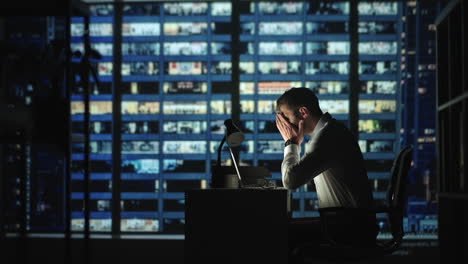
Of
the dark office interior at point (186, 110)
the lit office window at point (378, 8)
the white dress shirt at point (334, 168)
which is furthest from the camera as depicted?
the lit office window at point (378, 8)

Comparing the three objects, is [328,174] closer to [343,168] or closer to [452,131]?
[343,168]

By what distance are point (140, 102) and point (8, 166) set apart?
176 cm

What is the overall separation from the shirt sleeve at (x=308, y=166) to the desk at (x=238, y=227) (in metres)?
0.07

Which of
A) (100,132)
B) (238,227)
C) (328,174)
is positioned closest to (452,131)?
(328,174)

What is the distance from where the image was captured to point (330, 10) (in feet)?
17.2

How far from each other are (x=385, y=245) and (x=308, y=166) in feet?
1.51

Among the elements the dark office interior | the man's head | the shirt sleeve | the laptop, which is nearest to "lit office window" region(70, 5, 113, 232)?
the dark office interior

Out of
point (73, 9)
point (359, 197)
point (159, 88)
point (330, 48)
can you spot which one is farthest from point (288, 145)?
point (330, 48)

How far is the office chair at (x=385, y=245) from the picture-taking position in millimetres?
2205

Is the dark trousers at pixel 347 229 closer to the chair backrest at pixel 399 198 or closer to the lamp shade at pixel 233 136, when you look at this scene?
the chair backrest at pixel 399 198

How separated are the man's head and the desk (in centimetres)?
42

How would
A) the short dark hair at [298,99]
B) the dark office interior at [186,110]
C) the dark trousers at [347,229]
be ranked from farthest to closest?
1. the dark office interior at [186,110]
2. the short dark hair at [298,99]
3. the dark trousers at [347,229]

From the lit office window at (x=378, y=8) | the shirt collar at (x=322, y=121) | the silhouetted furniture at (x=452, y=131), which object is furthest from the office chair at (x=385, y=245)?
the lit office window at (x=378, y=8)

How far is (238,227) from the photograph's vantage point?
7.38ft
